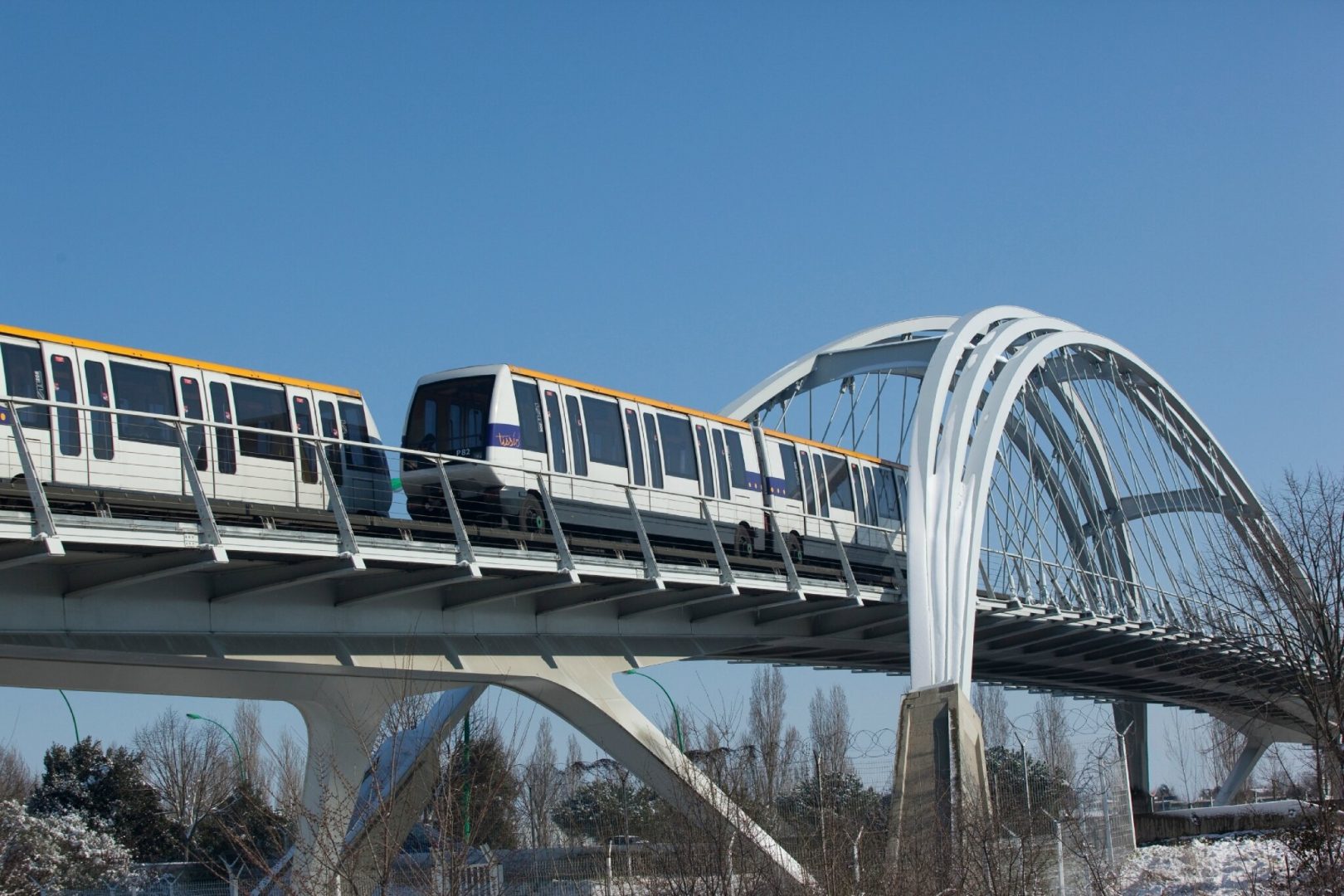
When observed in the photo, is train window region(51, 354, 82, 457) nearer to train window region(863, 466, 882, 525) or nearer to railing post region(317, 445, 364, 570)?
railing post region(317, 445, 364, 570)

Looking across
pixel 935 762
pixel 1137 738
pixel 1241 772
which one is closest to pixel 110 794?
pixel 935 762

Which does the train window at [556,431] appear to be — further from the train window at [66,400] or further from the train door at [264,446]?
the train window at [66,400]

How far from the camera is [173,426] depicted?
1997 cm

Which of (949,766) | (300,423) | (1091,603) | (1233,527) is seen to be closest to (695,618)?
(949,766)

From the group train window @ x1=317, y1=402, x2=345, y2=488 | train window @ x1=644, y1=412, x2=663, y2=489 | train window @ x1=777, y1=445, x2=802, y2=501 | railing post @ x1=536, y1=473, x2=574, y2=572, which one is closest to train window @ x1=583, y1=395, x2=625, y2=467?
train window @ x1=644, y1=412, x2=663, y2=489

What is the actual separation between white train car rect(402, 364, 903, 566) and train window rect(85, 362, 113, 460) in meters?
4.75

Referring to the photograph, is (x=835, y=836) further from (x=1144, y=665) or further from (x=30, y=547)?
(x=1144, y=665)

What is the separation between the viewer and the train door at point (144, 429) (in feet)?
68.2

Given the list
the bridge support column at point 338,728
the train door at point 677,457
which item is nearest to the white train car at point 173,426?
the bridge support column at point 338,728

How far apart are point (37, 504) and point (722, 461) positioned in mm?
19872

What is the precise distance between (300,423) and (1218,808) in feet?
182

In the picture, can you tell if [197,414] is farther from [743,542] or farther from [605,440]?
[743,542]

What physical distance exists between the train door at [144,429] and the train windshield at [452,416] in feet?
18.9

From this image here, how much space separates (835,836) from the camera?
18203 millimetres
